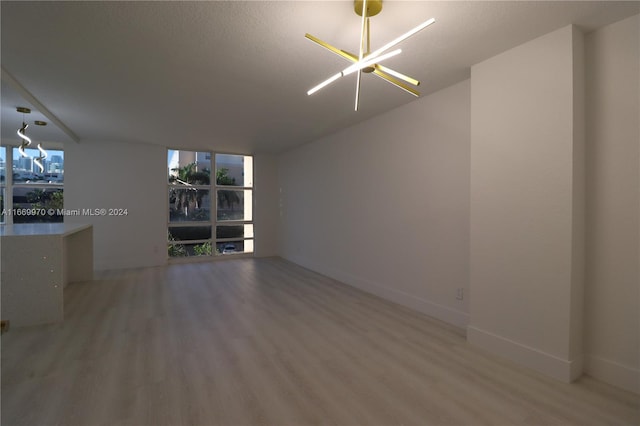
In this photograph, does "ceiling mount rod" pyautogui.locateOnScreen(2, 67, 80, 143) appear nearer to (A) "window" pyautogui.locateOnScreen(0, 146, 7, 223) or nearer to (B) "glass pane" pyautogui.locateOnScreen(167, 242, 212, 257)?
(A) "window" pyautogui.locateOnScreen(0, 146, 7, 223)

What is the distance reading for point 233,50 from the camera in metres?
2.52

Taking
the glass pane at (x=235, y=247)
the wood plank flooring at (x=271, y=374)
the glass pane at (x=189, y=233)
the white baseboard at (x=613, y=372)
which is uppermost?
the glass pane at (x=189, y=233)

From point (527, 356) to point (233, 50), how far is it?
3.39 m

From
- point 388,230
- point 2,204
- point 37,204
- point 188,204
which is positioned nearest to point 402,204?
point 388,230

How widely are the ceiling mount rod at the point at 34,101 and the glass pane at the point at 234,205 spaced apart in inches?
119

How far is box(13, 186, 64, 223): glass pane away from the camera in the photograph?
6000 millimetres

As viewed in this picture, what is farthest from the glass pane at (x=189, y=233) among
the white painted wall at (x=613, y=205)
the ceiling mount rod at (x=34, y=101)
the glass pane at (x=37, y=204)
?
the white painted wall at (x=613, y=205)

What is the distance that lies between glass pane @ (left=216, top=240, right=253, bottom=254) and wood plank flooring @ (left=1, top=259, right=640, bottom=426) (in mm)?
3509

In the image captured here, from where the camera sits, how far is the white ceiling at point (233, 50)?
2.03 metres

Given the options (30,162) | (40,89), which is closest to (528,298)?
(40,89)

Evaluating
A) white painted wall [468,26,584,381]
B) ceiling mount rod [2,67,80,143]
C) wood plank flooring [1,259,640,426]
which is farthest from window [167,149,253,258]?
white painted wall [468,26,584,381]

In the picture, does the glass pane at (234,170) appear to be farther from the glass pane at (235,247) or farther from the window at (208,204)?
the glass pane at (235,247)

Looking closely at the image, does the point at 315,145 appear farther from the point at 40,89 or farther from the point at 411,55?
the point at 40,89

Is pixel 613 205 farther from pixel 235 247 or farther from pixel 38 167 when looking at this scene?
pixel 38 167
